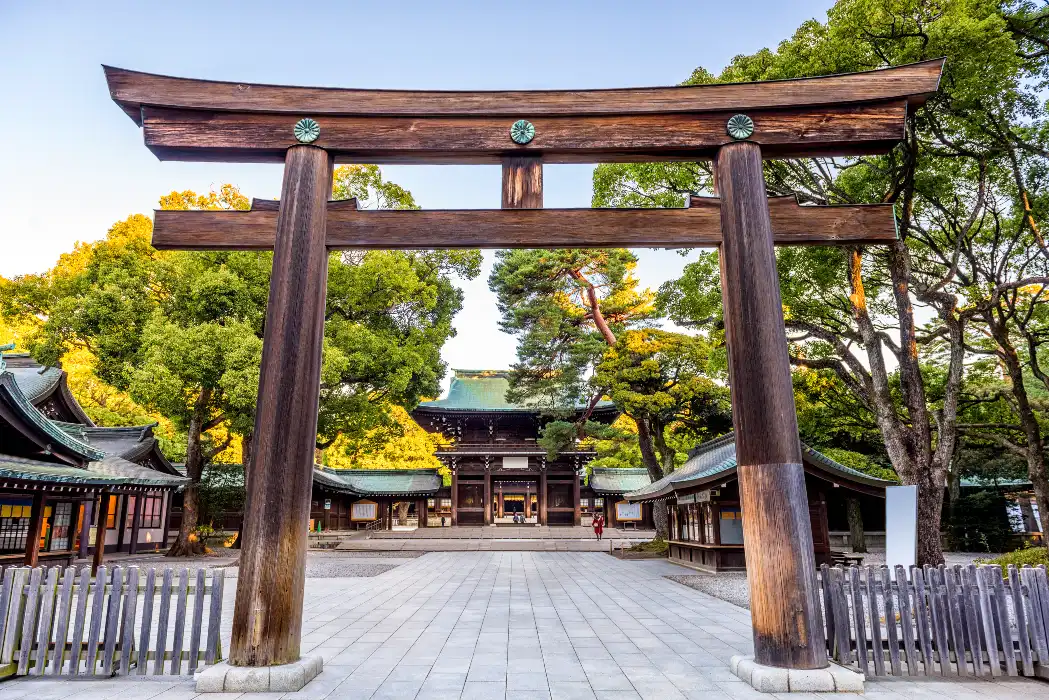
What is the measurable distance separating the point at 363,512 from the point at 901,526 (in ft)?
99.1

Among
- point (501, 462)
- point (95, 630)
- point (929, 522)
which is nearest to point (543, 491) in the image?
point (501, 462)

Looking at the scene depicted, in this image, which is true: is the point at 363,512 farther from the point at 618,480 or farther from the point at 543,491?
the point at 618,480

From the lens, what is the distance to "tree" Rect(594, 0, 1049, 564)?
404 inches

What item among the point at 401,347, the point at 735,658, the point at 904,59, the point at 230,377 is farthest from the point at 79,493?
the point at 904,59

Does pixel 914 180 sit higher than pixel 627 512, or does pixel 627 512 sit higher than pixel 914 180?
pixel 914 180

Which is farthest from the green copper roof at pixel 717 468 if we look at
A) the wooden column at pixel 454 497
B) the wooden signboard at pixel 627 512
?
the wooden column at pixel 454 497

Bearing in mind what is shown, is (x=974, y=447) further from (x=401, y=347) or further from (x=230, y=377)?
(x=230, y=377)

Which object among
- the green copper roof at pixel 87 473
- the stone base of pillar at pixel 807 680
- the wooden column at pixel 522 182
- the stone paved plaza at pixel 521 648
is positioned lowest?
the stone paved plaza at pixel 521 648

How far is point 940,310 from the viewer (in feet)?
40.2

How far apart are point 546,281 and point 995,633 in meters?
19.8

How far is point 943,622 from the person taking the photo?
214 inches

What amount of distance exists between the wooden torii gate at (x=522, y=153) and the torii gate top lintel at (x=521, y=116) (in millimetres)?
14

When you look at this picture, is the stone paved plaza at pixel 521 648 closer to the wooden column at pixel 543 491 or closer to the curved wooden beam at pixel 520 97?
the curved wooden beam at pixel 520 97

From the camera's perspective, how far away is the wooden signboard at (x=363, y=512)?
32.3 meters
